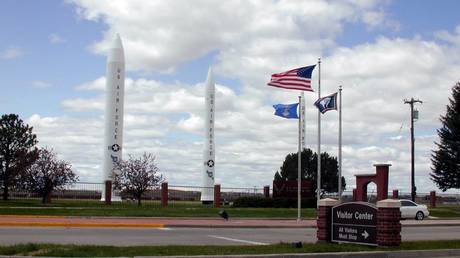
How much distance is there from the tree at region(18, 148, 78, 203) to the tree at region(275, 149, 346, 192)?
40575mm

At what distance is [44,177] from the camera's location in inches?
1838

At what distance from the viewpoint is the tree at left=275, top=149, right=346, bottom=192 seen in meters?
83.2

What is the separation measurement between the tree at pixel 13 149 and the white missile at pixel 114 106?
33.9ft

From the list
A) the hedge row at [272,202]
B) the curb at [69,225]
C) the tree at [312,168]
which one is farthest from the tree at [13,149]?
the tree at [312,168]

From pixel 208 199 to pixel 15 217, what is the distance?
98.5 ft

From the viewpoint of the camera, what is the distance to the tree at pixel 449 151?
57.5 meters

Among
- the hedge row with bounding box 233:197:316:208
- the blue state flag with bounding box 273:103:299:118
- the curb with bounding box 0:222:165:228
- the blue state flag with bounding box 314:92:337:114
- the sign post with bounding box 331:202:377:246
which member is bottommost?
the curb with bounding box 0:222:165:228

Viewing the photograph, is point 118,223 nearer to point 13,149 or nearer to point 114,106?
point 13,149

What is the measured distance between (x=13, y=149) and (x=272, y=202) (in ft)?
62.8

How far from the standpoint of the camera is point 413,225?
106 feet

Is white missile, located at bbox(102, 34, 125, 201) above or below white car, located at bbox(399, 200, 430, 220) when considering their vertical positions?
above

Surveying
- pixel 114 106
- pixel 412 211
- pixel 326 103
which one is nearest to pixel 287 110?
pixel 326 103

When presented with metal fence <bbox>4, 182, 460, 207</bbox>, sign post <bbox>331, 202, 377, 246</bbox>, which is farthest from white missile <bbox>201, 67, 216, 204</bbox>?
sign post <bbox>331, 202, 377, 246</bbox>

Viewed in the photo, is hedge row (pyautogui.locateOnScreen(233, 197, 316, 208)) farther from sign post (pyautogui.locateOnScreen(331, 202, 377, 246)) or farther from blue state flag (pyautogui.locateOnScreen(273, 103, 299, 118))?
sign post (pyautogui.locateOnScreen(331, 202, 377, 246))
